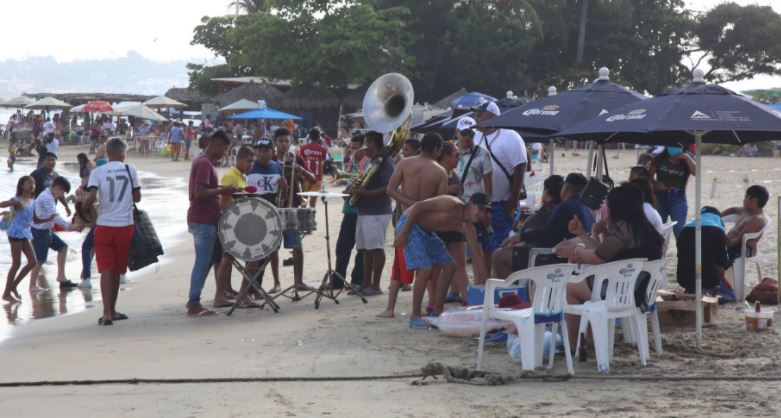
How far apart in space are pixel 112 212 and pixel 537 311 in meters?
4.18

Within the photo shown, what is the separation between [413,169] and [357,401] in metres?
3.02

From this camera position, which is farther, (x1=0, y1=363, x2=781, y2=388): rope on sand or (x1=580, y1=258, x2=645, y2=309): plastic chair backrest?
(x1=580, y1=258, x2=645, y2=309): plastic chair backrest

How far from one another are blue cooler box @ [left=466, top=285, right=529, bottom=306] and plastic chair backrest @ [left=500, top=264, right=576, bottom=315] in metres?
0.73

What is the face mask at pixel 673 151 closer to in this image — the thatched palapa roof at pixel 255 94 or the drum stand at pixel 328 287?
the drum stand at pixel 328 287

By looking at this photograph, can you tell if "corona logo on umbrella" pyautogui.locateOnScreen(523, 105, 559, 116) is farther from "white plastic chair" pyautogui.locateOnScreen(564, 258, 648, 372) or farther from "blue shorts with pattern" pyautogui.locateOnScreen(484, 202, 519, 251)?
"white plastic chair" pyautogui.locateOnScreen(564, 258, 648, 372)

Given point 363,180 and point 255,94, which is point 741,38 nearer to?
point 255,94

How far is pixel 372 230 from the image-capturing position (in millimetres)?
10133

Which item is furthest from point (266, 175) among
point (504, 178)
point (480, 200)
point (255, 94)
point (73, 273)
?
point (255, 94)

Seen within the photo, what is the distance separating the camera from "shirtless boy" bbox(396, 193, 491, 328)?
845 cm

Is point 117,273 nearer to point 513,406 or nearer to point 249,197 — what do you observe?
point 249,197

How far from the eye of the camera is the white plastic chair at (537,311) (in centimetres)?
685

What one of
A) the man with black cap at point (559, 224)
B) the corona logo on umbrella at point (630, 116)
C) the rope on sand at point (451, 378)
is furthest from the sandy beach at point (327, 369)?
the corona logo on umbrella at point (630, 116)

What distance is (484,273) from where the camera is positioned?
30.4 feet

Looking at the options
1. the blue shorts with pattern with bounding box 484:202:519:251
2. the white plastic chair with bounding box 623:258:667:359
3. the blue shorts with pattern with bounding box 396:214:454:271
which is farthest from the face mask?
the white plastic chair with bounding box 623:258:667:359
